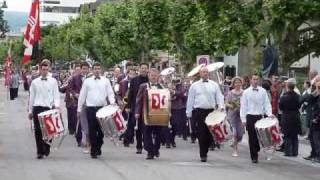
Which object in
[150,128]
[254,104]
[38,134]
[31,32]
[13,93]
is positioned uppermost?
[31,32]

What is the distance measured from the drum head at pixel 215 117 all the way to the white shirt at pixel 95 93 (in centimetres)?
199

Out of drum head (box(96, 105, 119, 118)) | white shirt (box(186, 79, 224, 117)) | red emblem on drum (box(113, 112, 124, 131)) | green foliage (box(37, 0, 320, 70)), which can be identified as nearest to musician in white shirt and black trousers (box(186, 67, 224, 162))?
white shirt (box(186, 79, 224, 117))

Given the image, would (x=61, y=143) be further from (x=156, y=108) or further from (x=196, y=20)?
(x=196, y=20)

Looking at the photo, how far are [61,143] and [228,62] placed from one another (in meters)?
49.5

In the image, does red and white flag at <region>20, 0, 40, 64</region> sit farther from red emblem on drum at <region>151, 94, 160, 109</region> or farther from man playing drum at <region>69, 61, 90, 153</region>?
red emblem on drum at <region>151, 94, 160, 109</region>

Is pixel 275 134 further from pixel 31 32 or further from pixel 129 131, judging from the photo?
pixel 31 32

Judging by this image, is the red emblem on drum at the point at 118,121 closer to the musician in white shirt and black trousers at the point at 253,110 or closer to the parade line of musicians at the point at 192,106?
the parade line of musicians at the point at 192,106

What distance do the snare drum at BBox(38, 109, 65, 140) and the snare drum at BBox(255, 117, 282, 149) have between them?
393cm

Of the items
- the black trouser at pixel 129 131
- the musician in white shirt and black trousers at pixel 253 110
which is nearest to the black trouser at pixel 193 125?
the musician in white shirt and black trousers at pixel 253 110

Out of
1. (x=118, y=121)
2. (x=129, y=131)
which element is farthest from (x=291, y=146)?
(x=118, y=121)

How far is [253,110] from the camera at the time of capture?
16.8 meters

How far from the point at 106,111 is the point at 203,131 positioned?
1969 millimetres

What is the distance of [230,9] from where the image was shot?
27516mm

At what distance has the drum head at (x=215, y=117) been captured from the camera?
16.1 metres
